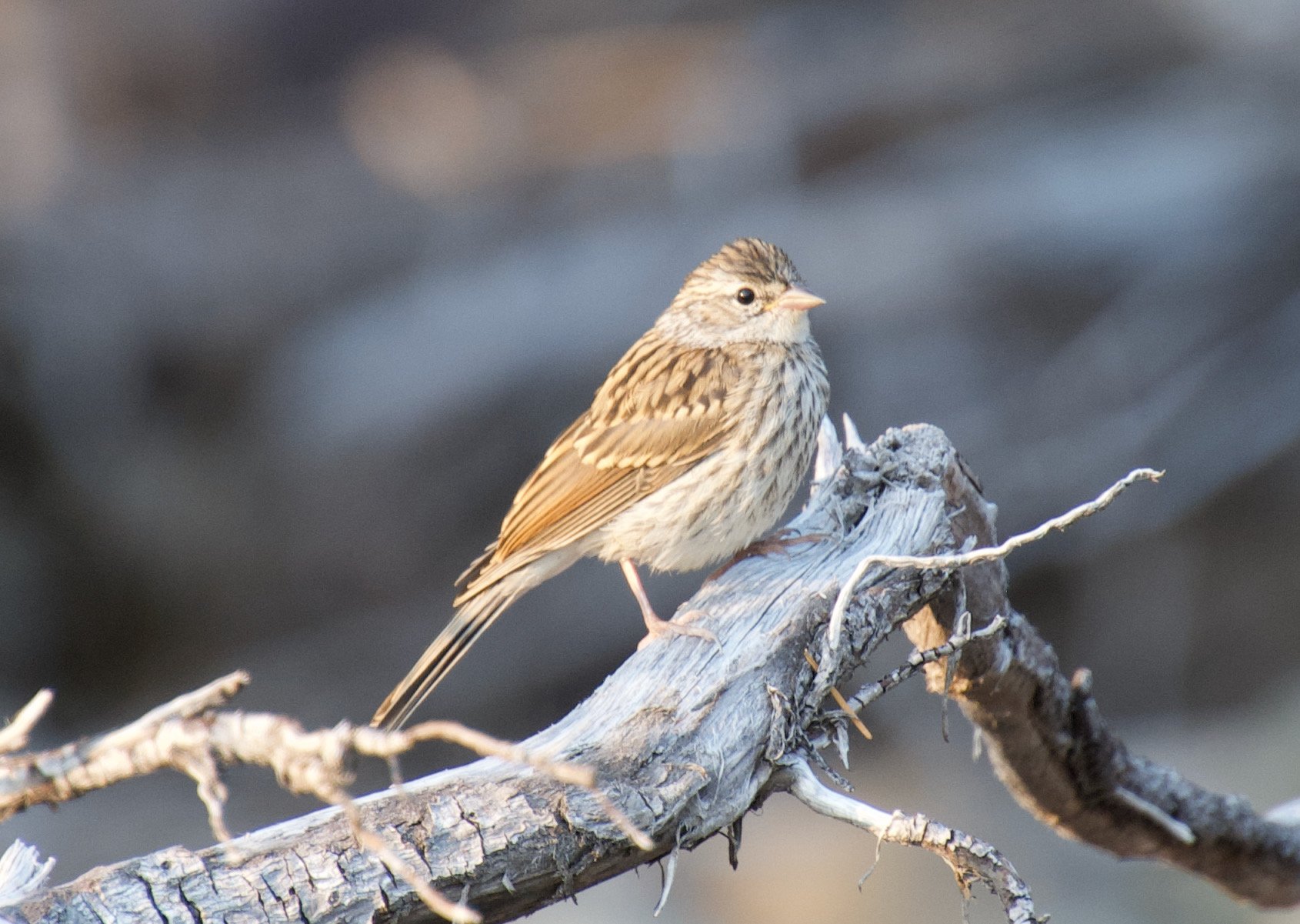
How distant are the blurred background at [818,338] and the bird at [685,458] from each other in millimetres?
3775

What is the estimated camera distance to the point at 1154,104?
9117mm

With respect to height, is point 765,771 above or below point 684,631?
below

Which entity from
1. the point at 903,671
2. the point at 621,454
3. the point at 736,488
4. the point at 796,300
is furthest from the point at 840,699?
the point at 796,300

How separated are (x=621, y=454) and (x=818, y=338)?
4.25m

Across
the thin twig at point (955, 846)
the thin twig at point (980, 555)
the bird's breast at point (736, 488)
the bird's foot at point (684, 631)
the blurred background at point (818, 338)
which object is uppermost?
the blurred background at point (818, 338)

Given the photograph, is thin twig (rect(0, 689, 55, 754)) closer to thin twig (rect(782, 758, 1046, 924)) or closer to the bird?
thin twig (rect(782, 758, 1046, 924))

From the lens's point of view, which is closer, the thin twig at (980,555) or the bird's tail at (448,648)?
the thin twig at (980,555)

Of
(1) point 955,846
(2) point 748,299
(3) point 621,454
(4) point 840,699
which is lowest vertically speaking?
(1) point 955,846

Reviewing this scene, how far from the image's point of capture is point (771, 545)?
166 inches

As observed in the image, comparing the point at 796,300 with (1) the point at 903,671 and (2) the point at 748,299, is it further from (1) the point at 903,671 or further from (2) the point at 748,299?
(1) the point at 903,671

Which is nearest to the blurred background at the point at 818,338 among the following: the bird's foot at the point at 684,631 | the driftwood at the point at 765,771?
the driftwood at the point at 765,771

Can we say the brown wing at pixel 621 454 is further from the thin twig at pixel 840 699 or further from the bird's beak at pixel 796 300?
the thin twig at pixel 840 699

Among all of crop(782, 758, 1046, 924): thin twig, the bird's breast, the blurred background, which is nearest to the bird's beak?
the bird's breast

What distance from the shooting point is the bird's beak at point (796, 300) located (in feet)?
16.2
